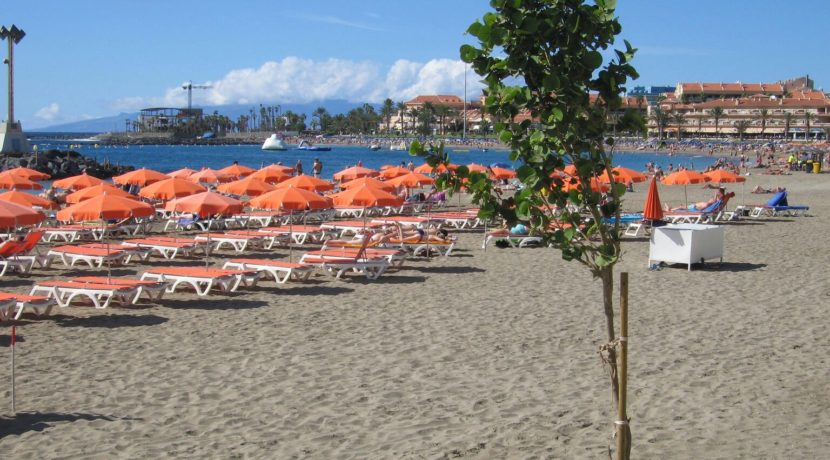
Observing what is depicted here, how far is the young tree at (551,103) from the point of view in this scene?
12.2ft

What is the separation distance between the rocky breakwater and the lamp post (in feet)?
5.58

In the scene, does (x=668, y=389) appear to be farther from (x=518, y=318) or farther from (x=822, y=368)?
(x=518, y=318)

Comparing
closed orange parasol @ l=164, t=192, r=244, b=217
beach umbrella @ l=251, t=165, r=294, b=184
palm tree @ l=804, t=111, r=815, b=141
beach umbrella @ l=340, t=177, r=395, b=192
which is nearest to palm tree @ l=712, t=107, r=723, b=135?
palm tree @ l=804, t=111, r=815, b=141

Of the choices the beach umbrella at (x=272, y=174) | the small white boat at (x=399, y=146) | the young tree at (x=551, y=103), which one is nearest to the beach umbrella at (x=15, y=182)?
the beach umbrella at (x=272, y=174)

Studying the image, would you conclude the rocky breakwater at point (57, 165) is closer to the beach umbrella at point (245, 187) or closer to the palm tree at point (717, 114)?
the beach umbrella at point (245, 187)

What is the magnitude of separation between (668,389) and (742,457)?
1599 mm

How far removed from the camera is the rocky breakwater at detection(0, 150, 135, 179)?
52000 mm

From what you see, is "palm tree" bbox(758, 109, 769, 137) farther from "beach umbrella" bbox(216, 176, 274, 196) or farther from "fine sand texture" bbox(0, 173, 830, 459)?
"fine sand texture" bbox(0, 173, 830, 459)

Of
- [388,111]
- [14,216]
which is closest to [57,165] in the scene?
[14,216]

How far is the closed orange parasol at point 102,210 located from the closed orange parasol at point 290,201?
1987 millimetres

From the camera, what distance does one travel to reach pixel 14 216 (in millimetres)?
11219

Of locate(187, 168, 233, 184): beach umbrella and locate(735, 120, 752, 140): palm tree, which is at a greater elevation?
locate(735, 120, 752, 140): palm tree

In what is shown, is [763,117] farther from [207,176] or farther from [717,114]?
[207,176]

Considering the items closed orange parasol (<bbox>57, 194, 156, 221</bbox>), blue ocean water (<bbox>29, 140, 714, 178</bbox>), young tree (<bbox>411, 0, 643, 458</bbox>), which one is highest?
young tree (<bbox>411, 0, 643, 458</bbox>)
